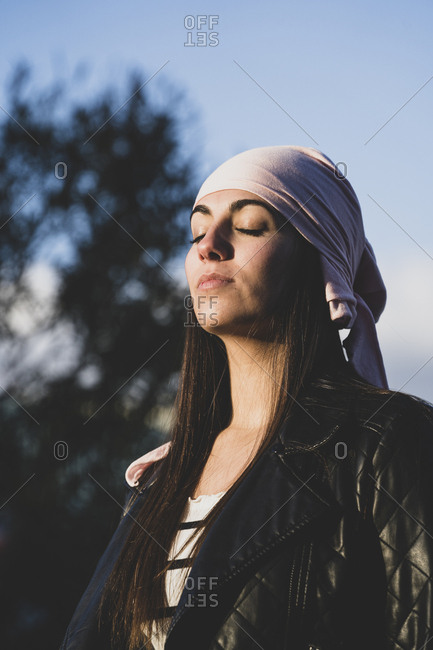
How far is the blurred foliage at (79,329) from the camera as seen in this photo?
21.6ft

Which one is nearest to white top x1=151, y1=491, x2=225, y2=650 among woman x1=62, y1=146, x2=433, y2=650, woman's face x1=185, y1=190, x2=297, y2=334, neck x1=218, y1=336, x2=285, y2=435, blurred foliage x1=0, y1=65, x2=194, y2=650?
woman x1=62, y1=146, x2=433, y2=650

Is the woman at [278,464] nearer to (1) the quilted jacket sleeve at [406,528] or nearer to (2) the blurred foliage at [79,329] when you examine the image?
(1) the quilted jacket sleeve at [406,528]

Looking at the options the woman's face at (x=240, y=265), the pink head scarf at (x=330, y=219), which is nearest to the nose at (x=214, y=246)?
the woman's face at (x=240, y=265)

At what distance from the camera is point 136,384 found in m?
7.15

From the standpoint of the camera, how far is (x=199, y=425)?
7.73ft

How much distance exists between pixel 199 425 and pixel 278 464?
572 millimetres

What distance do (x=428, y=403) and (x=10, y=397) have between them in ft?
18.0

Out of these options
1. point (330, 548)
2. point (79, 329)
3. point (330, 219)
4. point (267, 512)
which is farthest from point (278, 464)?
point (79, 329)

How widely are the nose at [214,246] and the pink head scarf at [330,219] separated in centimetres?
18

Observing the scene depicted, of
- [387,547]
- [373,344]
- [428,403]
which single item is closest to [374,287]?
[373,344]

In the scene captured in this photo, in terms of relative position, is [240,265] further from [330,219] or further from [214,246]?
[330,219]

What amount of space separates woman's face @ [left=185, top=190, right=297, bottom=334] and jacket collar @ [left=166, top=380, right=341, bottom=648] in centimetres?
35

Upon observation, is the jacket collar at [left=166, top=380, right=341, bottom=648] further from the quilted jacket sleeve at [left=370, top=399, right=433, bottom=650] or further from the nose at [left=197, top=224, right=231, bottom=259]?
the nose at [left=197, top=224, right=231, bottom=259]

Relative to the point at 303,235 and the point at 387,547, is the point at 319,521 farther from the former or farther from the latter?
the point at 303,235
